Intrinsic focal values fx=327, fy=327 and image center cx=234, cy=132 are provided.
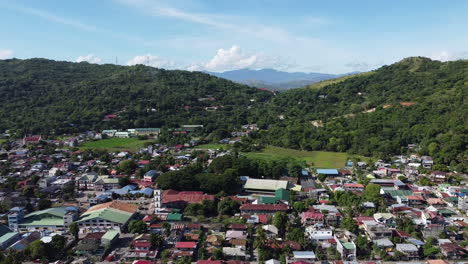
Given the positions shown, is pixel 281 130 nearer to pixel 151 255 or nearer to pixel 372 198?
pixel 372 198

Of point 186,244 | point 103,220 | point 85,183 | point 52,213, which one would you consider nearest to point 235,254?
point 186,244

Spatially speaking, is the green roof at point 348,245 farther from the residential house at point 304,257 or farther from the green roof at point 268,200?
the green roof at point 268,200

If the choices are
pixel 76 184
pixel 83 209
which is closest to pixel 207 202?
pixel 83 209

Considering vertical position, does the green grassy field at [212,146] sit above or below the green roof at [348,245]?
above

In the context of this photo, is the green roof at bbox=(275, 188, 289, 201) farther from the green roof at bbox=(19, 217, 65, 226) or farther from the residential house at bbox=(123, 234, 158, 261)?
the green roof at bbox=(19, 217, 65, 226)

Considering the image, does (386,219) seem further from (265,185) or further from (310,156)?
(310,156)

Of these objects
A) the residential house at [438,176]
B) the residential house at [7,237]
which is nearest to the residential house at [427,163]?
the residential house at [438,176]
